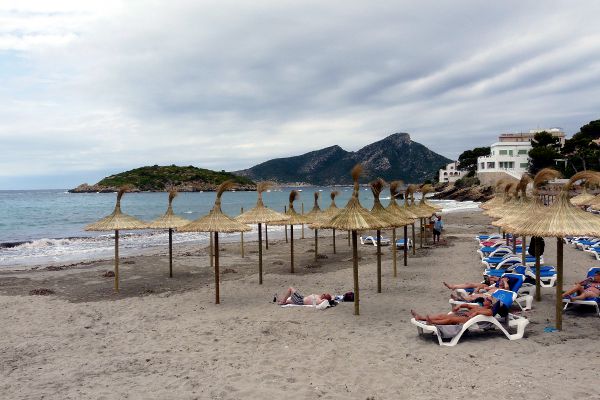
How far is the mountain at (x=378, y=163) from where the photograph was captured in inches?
6024

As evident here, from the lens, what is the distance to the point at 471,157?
281ft

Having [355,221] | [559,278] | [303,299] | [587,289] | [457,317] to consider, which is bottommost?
[303,299]

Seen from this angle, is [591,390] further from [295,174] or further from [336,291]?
[295,174]

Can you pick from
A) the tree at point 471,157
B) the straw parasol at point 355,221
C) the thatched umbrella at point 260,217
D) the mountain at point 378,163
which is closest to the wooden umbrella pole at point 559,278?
the straw parasol at point 355,221

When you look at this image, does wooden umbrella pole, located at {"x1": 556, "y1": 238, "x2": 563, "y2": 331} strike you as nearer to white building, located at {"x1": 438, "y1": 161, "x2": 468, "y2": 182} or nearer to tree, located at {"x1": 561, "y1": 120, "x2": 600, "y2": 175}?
tree, located at {"x1": 561, "y1": 120, "x2": 600, "y2": 175}

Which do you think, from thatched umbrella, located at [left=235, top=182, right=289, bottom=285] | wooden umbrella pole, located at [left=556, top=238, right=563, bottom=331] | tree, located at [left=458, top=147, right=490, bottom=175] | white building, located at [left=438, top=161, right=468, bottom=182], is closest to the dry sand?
wooden umbrella pole, located at [left=556, top=238, right=563, bottom=331]

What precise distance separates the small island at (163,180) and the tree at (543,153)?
82181mm

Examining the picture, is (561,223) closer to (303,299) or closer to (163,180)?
(303,299)

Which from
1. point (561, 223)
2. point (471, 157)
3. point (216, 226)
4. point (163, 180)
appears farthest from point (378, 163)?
point (561, 223)

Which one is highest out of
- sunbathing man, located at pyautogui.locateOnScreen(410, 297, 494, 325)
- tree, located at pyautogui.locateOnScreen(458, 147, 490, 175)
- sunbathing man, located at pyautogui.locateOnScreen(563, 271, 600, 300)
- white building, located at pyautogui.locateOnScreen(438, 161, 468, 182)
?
tree, located at pyautogui.locateOnScreen(458, 147, 490, 175)

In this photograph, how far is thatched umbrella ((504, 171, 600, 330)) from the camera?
681cm

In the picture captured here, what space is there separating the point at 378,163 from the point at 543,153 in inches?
3674

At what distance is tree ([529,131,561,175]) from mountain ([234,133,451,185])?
6372cm

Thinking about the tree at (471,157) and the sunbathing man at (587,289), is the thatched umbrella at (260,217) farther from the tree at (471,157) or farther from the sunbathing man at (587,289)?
the tree at (471,157)
